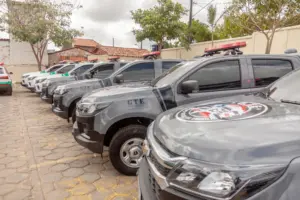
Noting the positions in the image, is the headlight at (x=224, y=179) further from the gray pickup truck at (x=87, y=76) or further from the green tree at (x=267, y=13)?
the green tree at (x=267, y=13)

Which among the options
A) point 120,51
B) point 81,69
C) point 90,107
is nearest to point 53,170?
point 90,107

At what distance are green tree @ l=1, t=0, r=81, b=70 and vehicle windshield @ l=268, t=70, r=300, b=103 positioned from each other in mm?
16792

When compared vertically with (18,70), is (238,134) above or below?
below

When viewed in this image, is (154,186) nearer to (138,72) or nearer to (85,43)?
(138,72)

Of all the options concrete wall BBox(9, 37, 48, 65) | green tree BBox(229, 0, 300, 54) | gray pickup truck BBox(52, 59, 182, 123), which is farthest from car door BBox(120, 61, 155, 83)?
concrete wall BBox(9, 37, 48, 65)

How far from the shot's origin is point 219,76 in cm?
347

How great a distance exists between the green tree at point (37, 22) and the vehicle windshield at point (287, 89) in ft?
55.1

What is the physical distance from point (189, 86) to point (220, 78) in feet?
2.44

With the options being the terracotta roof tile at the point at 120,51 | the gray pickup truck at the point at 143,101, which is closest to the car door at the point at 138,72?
the gray pickup truck at the point at 143,101

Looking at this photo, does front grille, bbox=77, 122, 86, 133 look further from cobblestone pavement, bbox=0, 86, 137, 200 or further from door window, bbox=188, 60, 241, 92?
door window, bbox=188, 60, 241, 92

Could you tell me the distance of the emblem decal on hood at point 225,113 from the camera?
5.25 ft

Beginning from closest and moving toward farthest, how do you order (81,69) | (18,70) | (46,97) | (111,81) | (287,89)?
(287,89)
(111,81)
(46,97)
(81,69)
(18,70)

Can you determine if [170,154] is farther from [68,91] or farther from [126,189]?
[68,91]

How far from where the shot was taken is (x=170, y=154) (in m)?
1.46
